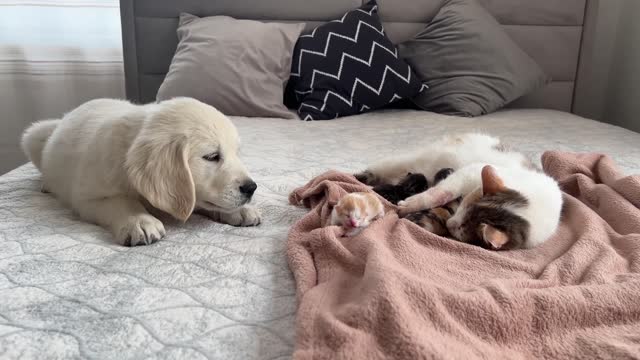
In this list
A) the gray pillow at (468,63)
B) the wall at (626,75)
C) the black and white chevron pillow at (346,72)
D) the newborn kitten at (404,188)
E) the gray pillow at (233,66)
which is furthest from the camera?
the wall at (626,75)

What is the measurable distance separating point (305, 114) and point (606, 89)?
1839 millimetres

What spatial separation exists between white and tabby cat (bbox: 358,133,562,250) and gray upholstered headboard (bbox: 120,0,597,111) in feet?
5.38

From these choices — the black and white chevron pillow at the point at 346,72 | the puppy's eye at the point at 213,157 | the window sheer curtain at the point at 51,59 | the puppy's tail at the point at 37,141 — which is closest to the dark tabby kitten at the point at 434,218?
the puppy's eye at the point at 213,157

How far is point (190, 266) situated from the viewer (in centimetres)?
96

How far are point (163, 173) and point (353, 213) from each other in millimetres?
392

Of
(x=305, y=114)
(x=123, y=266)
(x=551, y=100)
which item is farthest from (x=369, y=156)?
(x=551, y=100)

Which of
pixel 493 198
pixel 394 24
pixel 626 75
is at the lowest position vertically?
pixel 626 75

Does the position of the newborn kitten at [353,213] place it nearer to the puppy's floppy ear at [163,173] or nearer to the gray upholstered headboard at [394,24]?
the puppy's floppy ear at [163,173]

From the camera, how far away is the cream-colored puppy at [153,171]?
3.67 feet

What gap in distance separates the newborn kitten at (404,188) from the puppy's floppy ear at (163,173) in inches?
17.6

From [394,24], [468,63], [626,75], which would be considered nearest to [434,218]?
[468,63]

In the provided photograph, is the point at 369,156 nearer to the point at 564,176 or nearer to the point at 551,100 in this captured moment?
the point at 564,176

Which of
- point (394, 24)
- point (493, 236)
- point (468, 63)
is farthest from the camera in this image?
point (394, 24)

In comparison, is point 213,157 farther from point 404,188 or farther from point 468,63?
point 468,63
